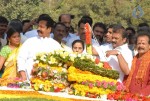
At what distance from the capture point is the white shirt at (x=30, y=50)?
30.7 ft

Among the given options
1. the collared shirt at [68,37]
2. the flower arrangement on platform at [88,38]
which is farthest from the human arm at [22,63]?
the collared shirt at [68,37]

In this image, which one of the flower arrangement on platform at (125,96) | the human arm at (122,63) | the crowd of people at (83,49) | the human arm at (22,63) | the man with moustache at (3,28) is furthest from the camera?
the man with moustache at (3,28)

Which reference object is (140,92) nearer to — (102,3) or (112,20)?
(112,20)

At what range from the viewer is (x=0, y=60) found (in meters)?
9.40

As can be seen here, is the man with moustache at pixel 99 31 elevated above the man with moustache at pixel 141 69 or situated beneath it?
elevated above

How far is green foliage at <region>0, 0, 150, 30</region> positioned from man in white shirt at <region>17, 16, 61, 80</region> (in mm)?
28626

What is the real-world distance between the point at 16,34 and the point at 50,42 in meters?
0.68

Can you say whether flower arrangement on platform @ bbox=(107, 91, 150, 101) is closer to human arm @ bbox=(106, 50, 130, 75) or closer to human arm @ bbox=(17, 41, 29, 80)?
human arm @ bbox=(106, 50, 130, 75)

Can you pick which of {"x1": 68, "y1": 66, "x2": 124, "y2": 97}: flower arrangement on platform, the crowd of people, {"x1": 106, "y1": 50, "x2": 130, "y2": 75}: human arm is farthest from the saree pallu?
{"x1": 106, "y1": 50, "x2": 130, "y2": 75}: human arm

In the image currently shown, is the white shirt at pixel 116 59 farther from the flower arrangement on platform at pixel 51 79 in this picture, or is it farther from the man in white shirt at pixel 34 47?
the man in white shirt at pixel 34 47

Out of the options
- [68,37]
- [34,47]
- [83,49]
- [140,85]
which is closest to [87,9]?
[68,37]

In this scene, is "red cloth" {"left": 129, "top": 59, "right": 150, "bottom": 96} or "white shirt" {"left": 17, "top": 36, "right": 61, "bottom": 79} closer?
"red cloth" {"left": 129, "top": 59, "right": 150, "bottom": 96}

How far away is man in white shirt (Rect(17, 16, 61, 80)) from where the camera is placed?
30.7ft

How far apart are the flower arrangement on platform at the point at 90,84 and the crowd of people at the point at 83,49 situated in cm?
44
